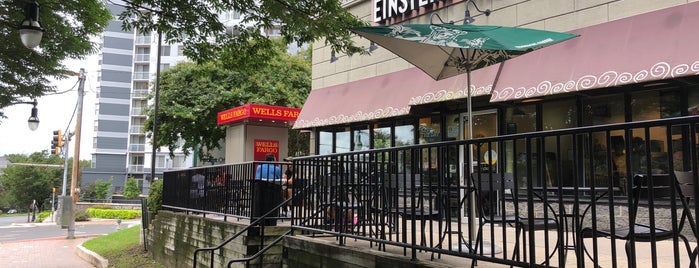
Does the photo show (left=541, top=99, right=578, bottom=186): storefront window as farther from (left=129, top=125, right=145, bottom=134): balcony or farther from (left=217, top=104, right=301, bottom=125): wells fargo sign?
(left=129, top=125, right=145, bottom=134): balcony

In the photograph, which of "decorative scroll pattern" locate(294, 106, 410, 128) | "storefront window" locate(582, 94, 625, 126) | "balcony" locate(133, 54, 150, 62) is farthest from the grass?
"balcony" locate(133, 54, 150, 62)

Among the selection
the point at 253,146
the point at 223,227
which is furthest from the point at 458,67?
the point at 253,146

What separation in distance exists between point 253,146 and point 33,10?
9.23 m

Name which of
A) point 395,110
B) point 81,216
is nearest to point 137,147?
point 81,216

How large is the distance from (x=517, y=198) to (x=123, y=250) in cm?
1472

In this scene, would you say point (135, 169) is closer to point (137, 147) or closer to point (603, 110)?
point (137, 147)

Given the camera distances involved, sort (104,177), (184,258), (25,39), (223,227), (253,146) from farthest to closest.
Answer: (104,177) < (253,146) < (184,258) < (223,227) < (25,39)

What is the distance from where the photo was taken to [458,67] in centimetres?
627

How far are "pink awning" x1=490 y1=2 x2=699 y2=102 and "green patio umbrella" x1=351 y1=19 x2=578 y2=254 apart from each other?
204 cm

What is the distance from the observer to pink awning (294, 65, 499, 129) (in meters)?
9.70

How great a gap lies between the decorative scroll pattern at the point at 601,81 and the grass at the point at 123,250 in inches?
367

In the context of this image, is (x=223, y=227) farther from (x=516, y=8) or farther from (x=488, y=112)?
A: (x=516, y=8)

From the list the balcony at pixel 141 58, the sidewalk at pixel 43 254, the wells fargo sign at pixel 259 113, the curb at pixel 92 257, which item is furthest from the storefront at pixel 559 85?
the balcony at pixel 141 58

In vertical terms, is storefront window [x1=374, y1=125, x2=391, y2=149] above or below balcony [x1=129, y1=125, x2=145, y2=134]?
below
